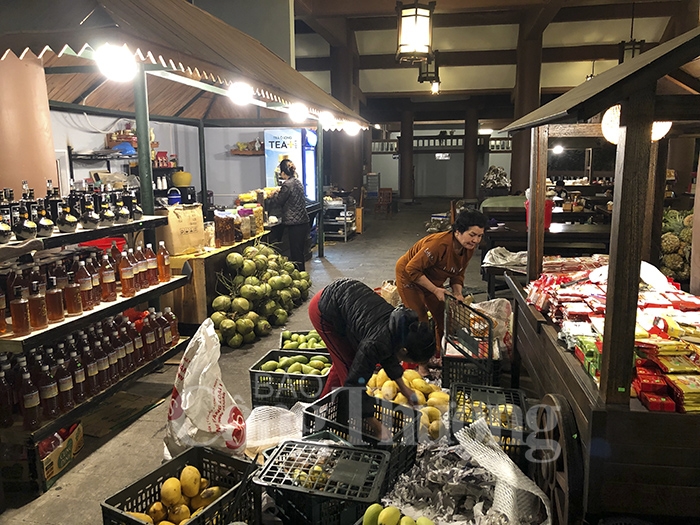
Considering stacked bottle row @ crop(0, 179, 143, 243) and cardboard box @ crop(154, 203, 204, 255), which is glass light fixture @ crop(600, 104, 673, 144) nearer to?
stacked bottle row @ crop(0, 179, 143, 243)

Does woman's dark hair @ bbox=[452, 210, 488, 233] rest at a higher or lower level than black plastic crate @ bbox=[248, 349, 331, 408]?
higher

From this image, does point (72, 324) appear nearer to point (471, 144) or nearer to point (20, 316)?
point (20, 316)

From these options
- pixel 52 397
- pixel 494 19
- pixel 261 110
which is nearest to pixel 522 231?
pixel 261 110

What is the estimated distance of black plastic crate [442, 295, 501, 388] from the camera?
3.54 metres

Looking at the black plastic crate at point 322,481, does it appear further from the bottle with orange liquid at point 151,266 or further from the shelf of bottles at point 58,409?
the bottle with orange liquid at point 151,266

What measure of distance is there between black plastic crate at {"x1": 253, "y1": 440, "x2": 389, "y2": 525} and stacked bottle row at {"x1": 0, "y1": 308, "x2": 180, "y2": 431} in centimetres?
153

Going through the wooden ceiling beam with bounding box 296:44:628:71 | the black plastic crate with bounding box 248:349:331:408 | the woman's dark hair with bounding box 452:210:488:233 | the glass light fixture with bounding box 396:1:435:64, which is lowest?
the black plastic crate with bounding box 248:349:331:408

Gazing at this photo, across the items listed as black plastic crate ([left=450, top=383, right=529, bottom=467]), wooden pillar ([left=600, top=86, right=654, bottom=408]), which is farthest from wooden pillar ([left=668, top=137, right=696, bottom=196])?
wooden pillar ([left=600, top=86, right=654, bottom=408])

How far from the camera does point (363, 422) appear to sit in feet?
9.70

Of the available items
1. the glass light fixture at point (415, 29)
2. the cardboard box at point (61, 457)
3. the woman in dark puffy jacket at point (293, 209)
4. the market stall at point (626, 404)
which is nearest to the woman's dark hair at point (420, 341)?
the market stall at point (626, 404)

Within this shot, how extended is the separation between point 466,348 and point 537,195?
1.33 meters

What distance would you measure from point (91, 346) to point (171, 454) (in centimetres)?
118

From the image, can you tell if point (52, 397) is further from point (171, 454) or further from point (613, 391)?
point (613, 391)

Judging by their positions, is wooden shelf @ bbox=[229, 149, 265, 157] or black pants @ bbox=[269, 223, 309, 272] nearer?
black pants @ bbox=[269, 223, 309, 272]
